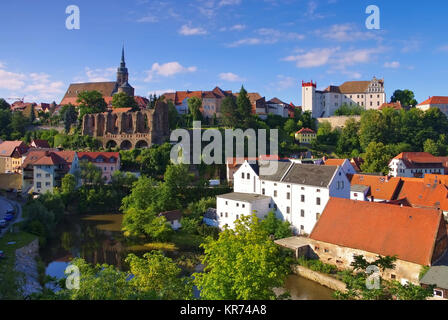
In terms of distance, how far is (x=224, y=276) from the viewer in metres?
15.2

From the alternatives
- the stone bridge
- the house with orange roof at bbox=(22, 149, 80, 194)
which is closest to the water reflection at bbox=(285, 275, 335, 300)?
the house with orange roof at bbox=(22, 149, 80, 194)

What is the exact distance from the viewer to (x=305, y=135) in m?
82.6

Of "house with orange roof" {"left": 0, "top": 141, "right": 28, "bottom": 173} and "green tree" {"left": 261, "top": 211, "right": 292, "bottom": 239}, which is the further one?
"house with orange roof" {"left": 0, "top": 141, "right": 28, "bottom": 173}

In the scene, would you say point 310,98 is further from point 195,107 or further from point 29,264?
point 29,264

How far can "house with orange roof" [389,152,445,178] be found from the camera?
6206 cm

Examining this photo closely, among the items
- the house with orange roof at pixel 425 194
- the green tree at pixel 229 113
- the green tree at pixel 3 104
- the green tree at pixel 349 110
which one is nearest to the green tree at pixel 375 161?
the house with orange roof at pixel 425 194

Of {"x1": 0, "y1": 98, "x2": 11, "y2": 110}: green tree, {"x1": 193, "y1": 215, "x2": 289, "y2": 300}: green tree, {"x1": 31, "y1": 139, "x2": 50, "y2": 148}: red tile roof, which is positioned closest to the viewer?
{"x1": 193, "y1": 215, "x2": 289, "y2": 300}: green tree

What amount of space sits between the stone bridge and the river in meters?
26.8

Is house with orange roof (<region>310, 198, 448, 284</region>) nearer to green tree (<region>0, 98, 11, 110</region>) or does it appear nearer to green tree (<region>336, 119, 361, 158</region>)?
green tree (<region>336, 119, 361, 158</region>)

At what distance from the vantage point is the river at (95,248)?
24539mm

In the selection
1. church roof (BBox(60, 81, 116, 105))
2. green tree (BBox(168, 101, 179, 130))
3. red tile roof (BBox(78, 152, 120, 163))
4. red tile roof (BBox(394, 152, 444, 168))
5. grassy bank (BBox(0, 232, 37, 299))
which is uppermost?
church roof (BBox(60, 81, 116, 105))

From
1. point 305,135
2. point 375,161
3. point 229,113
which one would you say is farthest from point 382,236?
point 305,135

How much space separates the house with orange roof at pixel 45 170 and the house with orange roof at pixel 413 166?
53532 mm

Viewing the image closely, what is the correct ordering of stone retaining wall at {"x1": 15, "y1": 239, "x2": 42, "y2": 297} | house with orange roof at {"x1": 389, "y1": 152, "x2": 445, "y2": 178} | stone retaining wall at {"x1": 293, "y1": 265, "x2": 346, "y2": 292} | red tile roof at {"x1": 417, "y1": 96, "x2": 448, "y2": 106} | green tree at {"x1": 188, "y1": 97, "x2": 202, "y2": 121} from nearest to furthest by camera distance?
stone retaining wall at {"x1": 15, "y1": 239, "x2": 42, "y2": 297} → stone retaining wall at {"x1": 293, "y1": 265, "x2": 346, "y2": 292} → house with orange roof at {"x1": 389, "y1": 152, "x2": 445, "y2": 178} → green tree at {"x1": 188, "y1": 97, "x2": 202, "y2": 121} → red tile roof at {"x1": 417, "y1": 96, "x2": 448, "y2": 106}
